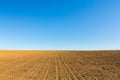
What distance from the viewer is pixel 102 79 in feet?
40.9

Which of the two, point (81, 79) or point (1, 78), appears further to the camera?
point (1, 78)

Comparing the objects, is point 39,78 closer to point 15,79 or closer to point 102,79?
point 15,79

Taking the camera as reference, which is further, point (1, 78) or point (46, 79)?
point (1, 78)

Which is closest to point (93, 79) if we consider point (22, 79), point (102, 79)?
point (102, 79)

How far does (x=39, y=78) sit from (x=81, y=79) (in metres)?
3.22

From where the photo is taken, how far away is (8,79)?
12898 mm

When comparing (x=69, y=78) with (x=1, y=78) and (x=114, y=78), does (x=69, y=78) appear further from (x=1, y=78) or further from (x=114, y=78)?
(x=1, y=78)

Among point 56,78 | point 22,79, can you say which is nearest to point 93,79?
point 56,78

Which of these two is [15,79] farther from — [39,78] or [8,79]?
[39,78]

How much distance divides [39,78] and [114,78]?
226 inches

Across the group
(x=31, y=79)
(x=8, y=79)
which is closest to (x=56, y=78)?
(x=31, y=79)

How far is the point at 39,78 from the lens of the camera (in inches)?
508

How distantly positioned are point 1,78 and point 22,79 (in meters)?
1.88

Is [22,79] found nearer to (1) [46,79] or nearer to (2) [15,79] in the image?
(2) [15,79]
